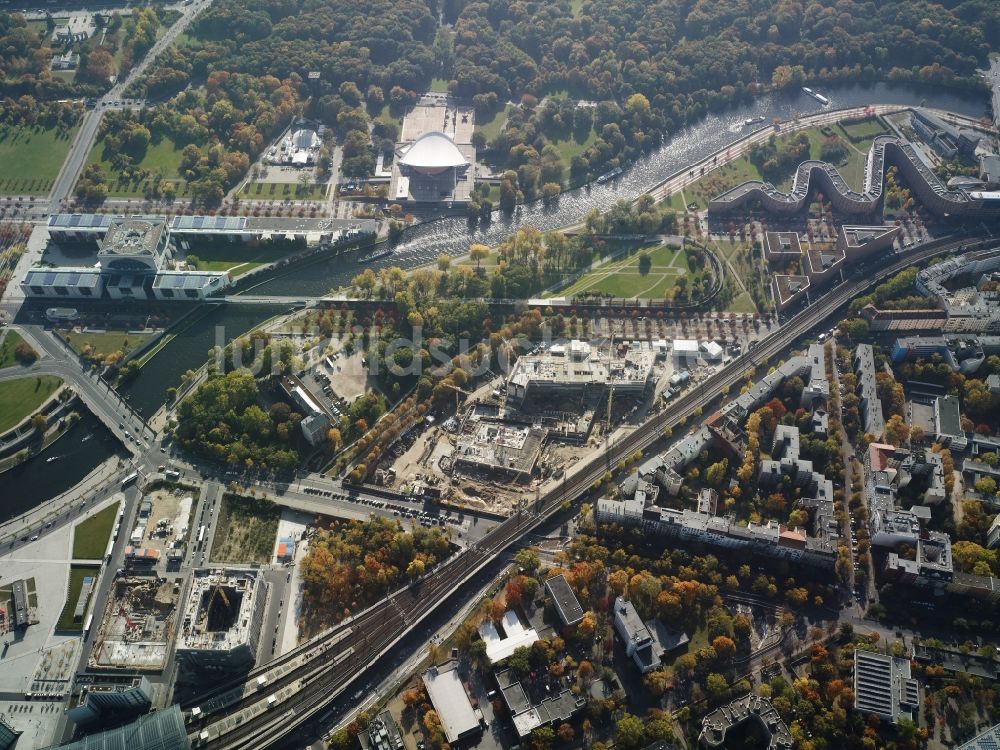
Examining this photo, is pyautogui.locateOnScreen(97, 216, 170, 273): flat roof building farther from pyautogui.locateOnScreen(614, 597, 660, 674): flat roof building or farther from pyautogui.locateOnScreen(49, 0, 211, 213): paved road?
pyautogui.locateOnScreen(614, 597, 660, 674): flat roof building

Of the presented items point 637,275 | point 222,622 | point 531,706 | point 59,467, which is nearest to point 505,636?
point 531,706

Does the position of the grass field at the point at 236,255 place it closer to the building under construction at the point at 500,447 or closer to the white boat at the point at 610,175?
the building under construction at the point at 500,447

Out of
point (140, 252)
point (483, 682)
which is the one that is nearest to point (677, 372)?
point (483, 682)

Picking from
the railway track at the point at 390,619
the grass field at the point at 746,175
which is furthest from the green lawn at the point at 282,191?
the railway track at the point at 390,619

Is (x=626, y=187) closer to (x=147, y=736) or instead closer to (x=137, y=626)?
(x=137, y=626)

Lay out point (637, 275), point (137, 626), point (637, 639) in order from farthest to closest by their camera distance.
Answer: point (637, 275) < point (137, 626) < point (637, 639)

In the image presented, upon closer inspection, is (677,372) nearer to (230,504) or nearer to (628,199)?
(628,199)
